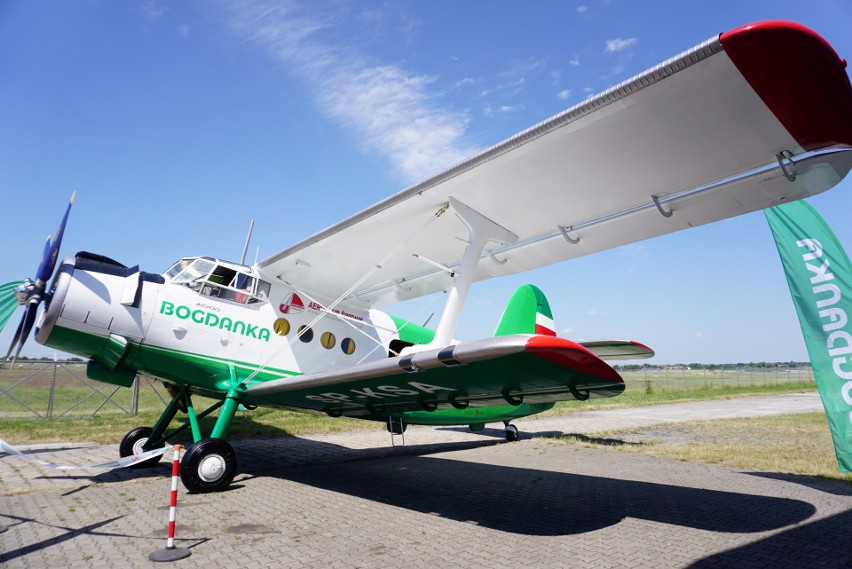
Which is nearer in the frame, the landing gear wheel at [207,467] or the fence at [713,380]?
the landing gear wheel at [207,467]

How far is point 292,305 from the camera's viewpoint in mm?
8523

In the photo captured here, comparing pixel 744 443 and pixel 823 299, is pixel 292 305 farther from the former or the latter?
pixel 744 443

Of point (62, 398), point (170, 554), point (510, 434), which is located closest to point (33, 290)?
point (170, 554)

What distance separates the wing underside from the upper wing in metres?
2.34

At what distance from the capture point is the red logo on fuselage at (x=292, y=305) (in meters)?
8.41

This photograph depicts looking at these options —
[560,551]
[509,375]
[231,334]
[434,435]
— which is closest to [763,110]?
[509,375]

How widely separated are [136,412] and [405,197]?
12.9 metres

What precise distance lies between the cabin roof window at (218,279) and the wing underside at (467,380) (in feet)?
5.13

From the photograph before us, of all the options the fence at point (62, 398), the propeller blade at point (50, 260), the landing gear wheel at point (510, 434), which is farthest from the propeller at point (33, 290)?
the landing gear wheel at point (510, 434)

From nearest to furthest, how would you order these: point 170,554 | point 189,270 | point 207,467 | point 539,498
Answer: point 170,554 → point 207,467 → point 539,498 → point 189,270

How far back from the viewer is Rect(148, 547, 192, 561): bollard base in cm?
414

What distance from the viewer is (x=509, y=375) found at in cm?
488

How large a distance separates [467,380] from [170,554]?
122 inches

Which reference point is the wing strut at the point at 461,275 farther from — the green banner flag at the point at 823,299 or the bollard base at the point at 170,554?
the green banner flag at the point at 823,299
